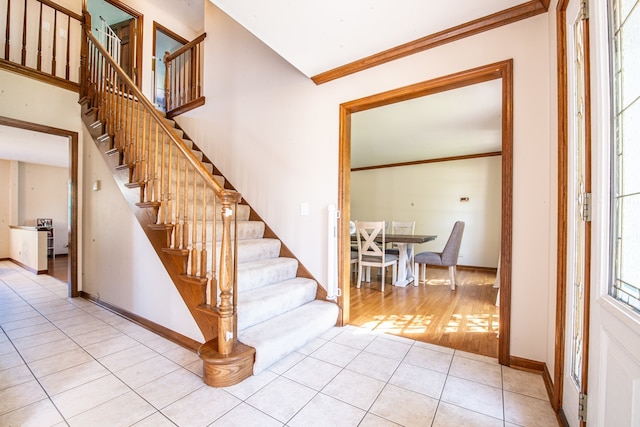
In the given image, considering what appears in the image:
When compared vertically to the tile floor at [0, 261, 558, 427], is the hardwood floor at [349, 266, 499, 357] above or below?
below

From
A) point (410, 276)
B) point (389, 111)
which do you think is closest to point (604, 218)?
point (389, 111)

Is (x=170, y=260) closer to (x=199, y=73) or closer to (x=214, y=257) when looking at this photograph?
(x=214, y=257)

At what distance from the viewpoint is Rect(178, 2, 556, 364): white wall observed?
175cm

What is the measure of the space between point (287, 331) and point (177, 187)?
134cm

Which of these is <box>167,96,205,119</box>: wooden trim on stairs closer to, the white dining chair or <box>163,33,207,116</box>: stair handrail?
<box>163,33,207,116</box>: stair handrail

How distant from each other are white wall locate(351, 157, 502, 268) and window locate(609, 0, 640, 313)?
5110 mm

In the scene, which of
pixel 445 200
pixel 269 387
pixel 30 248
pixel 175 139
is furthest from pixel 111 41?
pixel 445 200

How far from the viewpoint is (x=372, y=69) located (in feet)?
7.72

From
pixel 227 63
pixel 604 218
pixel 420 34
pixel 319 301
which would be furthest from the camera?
pixel 227 63

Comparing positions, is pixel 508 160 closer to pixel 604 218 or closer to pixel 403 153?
pixel 604 218

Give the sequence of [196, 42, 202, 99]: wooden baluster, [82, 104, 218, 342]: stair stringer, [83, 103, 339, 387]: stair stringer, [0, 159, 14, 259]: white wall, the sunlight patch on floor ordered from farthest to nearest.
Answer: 1. [0, 159, 14, 259]: white wall
2. [196, 42, 202, 99]: wooden baluster
3. the sunlight patch on floor
4. [82, 104, 218, 342]: stair stringer
5. [83, 103, 339, 387]: stair stringer

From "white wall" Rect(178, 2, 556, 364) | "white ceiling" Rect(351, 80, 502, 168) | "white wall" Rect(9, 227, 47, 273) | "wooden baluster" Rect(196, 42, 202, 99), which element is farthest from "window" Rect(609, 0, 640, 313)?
"white wall" Rect(9, 227, 47, 273)

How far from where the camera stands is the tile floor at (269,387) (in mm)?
1362

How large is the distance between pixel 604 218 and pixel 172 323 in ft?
8.91
